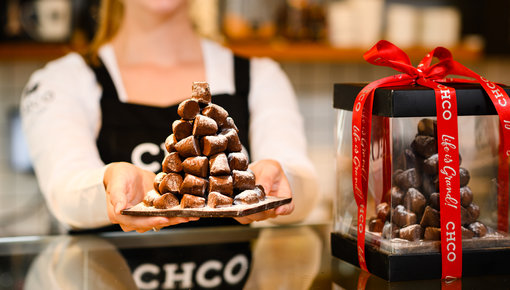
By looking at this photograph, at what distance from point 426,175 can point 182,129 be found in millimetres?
355

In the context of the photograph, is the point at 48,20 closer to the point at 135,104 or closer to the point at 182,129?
the point at 135,104

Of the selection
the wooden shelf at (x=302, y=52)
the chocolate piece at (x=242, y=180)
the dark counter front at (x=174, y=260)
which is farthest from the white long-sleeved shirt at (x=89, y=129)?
the wooden shelf at (x=302, y=52)

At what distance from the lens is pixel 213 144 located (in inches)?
36.4

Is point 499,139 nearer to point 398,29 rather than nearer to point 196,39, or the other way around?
point 196,39

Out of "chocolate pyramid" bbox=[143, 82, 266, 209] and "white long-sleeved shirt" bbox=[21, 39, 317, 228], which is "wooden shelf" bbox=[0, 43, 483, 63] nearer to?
"white long-sleeved shirt" bbox=[21, 39, 317, 228]

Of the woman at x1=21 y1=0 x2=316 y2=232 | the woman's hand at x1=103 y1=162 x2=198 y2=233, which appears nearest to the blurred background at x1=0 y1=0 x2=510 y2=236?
the woman at x1=21 y1=0 x2=316 y2=232

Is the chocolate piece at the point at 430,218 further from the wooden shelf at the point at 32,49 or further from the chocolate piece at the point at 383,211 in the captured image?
the wooden shelf at the point at 32,49

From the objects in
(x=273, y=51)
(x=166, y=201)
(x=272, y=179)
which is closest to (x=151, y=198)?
(x=166, y=201)

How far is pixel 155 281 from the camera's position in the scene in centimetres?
92

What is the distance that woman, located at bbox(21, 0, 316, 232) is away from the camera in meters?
1.35

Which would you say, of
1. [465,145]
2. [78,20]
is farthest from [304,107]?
[465,145]

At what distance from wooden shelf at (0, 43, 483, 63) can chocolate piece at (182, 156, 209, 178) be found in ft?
6.09

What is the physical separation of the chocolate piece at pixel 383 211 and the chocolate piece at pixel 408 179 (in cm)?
4

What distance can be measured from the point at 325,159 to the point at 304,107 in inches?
11.4
